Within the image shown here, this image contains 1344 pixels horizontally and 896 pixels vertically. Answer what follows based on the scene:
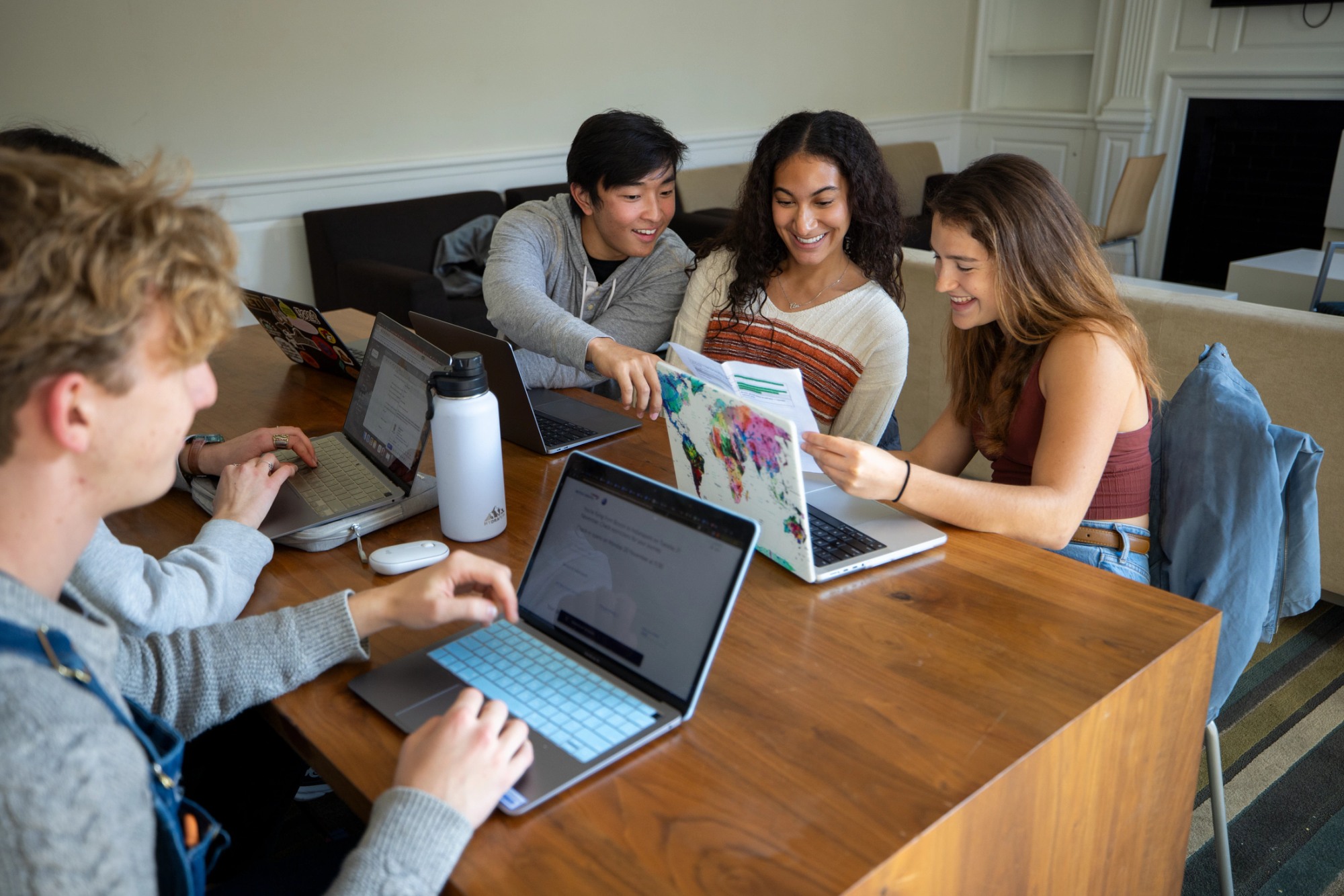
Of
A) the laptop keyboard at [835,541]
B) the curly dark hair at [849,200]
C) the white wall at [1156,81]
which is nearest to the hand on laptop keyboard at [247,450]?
the laptop keyboard at [835,541]

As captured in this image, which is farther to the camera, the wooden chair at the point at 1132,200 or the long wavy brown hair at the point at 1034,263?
the wooden chair at the point at 1132,200

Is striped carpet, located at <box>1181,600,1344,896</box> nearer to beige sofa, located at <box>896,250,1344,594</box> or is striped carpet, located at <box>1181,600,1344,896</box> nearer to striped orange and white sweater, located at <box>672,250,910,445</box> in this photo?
beige sofa, located at <box>896,250,1344,594</box>

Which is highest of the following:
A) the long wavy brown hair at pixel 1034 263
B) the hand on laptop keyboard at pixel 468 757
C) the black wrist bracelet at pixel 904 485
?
the long wavy brown hair at pixel 1034 263

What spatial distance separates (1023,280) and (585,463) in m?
0.78

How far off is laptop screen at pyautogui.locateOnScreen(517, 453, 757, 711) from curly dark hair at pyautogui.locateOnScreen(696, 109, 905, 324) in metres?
1.07

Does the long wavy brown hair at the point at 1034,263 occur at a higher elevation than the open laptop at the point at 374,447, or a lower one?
higher

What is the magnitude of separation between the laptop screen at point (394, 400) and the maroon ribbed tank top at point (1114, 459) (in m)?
0.84

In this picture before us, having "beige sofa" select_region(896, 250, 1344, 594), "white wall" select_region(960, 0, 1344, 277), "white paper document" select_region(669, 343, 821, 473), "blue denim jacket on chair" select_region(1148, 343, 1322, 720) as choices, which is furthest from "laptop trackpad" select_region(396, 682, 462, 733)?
"white wall" select_region(960, 0, 1344, 277)

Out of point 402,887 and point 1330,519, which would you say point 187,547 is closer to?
point 402,887

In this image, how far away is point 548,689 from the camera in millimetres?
948

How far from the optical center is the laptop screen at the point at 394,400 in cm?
135

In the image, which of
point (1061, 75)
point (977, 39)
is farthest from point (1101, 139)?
point (977, 39)

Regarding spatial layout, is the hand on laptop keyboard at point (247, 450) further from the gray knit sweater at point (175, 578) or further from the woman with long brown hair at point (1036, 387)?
the woman with long brown hair at point (1036, 387)

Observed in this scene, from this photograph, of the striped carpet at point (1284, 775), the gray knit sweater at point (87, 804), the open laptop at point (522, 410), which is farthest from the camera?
the striped carpet at point (1284, 775)
